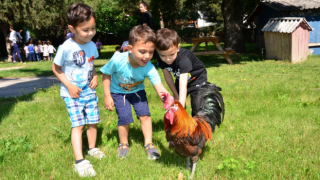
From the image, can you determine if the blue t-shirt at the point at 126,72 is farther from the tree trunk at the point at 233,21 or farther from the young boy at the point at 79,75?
the tree trunk at the point at 233,21

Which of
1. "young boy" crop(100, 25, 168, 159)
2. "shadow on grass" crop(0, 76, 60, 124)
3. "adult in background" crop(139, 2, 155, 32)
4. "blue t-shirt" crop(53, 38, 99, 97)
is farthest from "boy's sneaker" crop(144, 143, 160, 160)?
"adult in background" crop(139, 2, 155, 32)

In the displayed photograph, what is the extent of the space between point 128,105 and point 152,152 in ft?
2.51

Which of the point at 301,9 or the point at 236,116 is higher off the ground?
the point at 301,9

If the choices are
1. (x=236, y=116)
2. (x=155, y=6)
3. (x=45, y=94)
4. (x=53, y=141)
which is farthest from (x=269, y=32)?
(x=53, y=141)

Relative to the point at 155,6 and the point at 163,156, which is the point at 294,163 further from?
the point at 155,6

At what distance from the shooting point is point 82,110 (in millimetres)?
3492

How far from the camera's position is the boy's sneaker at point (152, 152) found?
3689 millimetres

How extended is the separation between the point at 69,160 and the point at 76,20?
6.29 feet

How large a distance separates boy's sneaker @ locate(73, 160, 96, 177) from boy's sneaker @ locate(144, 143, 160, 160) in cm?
84

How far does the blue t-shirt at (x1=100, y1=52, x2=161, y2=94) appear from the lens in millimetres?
3558

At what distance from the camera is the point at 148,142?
3.90 meters

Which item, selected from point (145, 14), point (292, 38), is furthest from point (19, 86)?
point (292, 38)

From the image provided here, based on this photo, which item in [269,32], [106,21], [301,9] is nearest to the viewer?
[269,32]

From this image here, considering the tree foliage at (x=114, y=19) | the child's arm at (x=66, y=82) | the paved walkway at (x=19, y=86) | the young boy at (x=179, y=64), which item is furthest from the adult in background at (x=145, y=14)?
the tree foliage at (x=114, y=19)
